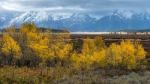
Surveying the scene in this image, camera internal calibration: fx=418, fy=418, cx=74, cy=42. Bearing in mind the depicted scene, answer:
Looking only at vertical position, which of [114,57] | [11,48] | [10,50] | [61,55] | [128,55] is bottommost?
[61,55]

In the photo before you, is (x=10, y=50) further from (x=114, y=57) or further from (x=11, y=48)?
(x=114, y=57)

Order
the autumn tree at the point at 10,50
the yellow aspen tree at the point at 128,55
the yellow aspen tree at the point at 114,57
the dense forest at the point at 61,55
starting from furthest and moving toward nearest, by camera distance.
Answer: the autumn tree at the point at 10,50 < the yellow aspen tree at the point at 114,57 < the yellow aspen tree at the point at 128,55 < the dense forest at the point at 61,55

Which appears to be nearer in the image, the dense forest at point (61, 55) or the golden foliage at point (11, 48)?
the dense forest at point (61, 55)

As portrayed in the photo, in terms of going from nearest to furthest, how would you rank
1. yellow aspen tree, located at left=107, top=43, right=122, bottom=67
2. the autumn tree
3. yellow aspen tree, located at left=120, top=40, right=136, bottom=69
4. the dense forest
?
the dense forest
yellow aspen tree, located at left=120, top=40, right=136, bottom=69
yellow aspen tree, located at left=107, top=43, right=122, bottom=67
the autumn tree

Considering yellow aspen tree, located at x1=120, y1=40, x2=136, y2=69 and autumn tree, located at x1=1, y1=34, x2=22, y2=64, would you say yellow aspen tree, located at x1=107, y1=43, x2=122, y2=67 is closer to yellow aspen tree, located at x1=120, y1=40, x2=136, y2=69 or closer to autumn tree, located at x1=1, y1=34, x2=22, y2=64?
yellow aspen tree, located at x1=120, y1=40, x2=136, y2=69

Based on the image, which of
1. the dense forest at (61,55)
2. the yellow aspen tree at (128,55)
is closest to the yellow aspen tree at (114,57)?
the dense forest at (61,55)

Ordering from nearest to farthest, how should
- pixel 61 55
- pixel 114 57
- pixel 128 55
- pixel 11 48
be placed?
pixel 114 57, pixel 128 55, pixel 61 55, pixel 11 48

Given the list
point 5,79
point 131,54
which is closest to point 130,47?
point 131,54

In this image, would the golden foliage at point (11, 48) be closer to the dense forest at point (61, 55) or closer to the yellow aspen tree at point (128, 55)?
the dense forest at point (61, 55)

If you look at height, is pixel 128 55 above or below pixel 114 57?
above

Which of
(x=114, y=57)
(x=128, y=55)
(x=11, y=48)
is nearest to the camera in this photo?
(x=114, y=57)

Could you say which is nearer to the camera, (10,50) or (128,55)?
(128,55)

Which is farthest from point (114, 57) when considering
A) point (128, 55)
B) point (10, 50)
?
point (10, 50)

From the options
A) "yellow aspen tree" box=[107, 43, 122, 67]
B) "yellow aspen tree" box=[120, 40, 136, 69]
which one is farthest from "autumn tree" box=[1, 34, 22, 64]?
"yellow aspen tree" box=[120, 40, 136, 69]
